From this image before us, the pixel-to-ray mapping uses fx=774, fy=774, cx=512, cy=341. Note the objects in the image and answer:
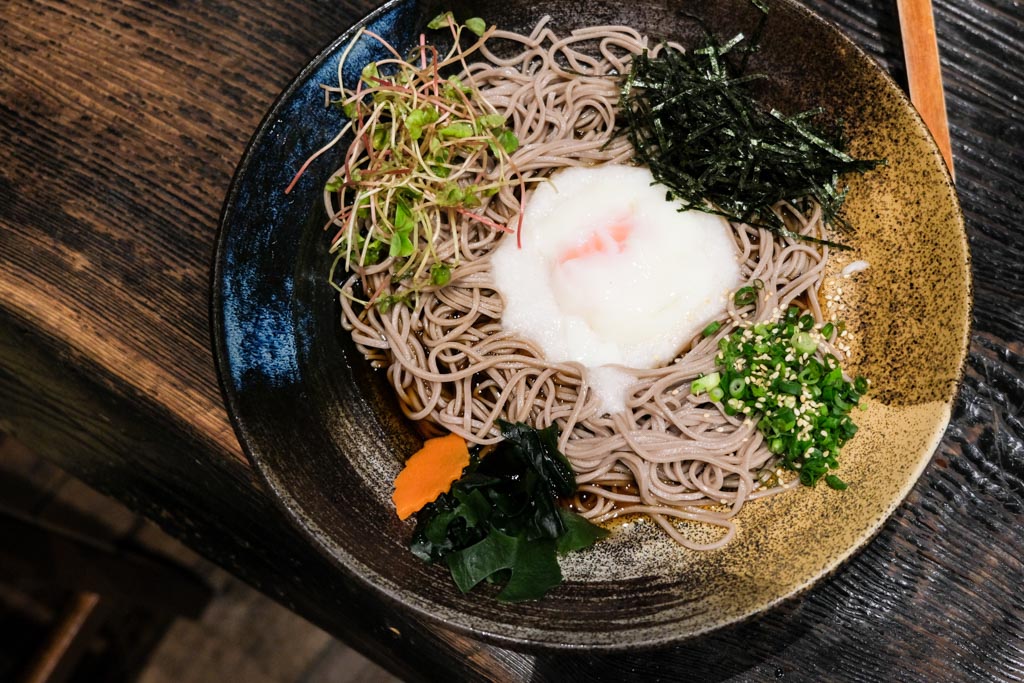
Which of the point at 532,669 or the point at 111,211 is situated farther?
the point at 111,211

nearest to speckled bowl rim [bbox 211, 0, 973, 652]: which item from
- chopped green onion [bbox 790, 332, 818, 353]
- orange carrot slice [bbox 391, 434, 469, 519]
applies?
orange carrot slice [bbox 391, 434, 469, 519]

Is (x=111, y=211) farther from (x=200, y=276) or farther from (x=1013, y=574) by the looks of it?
(x=1013, y=574)

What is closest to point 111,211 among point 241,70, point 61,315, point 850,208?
point 61,315

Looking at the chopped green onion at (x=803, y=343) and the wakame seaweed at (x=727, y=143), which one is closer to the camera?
the chopped green onion at (x=803, y=343)

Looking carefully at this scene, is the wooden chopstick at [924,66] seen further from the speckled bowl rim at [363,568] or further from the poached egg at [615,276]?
the poached egg at [615,276]

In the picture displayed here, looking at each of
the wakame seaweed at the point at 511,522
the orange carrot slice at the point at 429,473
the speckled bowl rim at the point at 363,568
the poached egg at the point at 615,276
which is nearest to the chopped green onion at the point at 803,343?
the poached egg at the point at 615,276

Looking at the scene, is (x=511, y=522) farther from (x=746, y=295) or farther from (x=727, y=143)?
(x=727, y=143)

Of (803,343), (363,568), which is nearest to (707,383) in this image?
(803,343)
